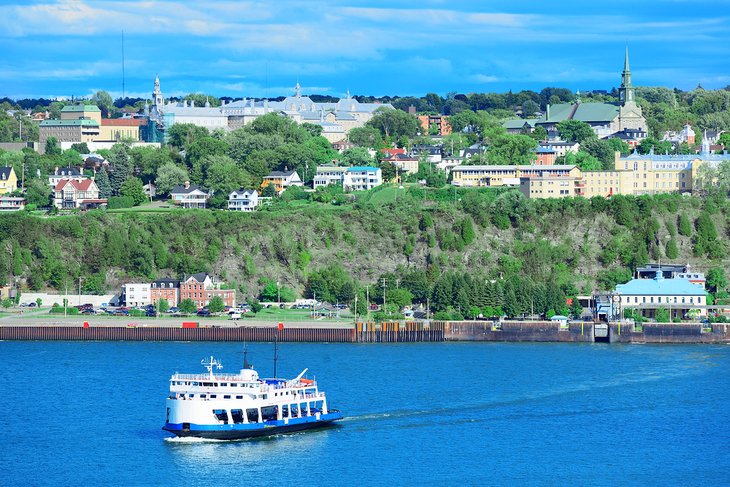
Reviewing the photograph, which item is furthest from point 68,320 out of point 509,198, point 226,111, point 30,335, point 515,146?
point 226,111

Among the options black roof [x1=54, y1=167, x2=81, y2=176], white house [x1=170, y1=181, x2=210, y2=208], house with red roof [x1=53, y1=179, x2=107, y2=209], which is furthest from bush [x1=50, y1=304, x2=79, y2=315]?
black roof [x1=54, y1=167, x2=81, y2=176]

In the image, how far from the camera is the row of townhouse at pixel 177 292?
275 feet

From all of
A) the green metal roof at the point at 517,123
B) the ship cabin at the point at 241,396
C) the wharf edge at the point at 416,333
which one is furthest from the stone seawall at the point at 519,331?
the green metal roof at the point at 517,123

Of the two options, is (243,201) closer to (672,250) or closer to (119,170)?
(119,170)

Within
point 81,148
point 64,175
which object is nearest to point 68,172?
point 64,175

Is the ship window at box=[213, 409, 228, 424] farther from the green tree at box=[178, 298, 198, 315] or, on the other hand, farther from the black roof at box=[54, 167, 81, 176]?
the black roof at box=[54, 167, 81, 176]

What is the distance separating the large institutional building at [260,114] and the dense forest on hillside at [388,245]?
109 feet

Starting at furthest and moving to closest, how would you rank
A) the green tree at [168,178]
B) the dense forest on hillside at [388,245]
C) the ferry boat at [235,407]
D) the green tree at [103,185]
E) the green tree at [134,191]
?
1. the green tree at [168,178]
2. the green tree at [103,185]
3. the green tree at [134,191]
4. the dense forest on hillside at [388,245]
5. the ferry boat at [235,407]

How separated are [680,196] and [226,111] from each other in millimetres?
48209

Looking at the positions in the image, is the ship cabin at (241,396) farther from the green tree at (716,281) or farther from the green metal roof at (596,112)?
the green metal roof at (596,112)

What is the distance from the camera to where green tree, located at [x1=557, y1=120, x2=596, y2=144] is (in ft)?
395

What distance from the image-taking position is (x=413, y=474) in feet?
150

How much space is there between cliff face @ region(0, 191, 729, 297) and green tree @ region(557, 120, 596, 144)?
24041 mm

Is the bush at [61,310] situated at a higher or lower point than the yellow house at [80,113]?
lower
